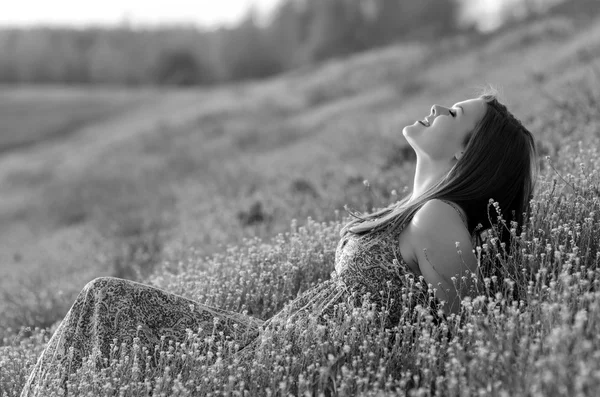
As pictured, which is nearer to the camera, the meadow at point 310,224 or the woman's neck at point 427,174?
the meadow at point 310,224

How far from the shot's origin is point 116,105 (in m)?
41.0

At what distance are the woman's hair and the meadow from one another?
0.68 feet

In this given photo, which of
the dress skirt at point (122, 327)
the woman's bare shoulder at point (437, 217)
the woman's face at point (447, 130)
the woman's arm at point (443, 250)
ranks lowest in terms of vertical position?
the dress skirt at point (122, 327)

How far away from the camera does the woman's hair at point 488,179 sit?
163 inches

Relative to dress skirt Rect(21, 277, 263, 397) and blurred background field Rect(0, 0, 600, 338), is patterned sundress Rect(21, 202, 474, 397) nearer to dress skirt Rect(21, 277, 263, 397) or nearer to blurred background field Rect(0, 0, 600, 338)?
dress skirt Rect(21, 277, 263, 397)

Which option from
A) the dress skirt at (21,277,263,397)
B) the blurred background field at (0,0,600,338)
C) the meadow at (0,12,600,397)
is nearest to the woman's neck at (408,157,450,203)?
the meadow at (0,12,600,397)

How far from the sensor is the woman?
393cm

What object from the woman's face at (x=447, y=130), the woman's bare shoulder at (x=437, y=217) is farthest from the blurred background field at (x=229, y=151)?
the woman's bare shoulder at (x=437, y=217)

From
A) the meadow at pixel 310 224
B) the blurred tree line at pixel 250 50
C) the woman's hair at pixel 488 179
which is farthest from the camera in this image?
the blurred tree line at pixel 250 50

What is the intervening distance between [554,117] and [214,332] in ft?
18.4

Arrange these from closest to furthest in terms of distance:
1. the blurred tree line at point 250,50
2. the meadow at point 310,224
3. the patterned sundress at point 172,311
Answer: the meadow at point 310,224 < the patterned sundress at point 172,311 < the blurred tree line at point 250,50

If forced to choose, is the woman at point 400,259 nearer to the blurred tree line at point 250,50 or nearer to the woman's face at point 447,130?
the woman's face at point 447,130

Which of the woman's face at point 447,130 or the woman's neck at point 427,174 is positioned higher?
the woman's face at point 447,130

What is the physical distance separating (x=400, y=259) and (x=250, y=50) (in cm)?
6508
